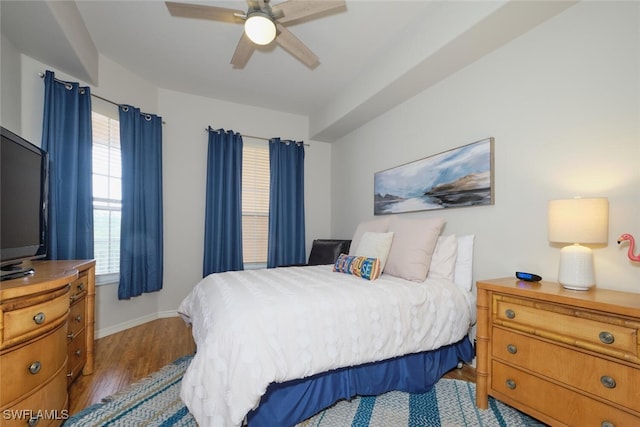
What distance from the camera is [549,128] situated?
1781 millimetres

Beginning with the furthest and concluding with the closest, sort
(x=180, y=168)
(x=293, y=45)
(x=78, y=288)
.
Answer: (x=180, y=168), (x=293, y=45), (x=78, y=288)

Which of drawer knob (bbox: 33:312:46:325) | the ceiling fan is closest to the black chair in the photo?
the ceiling fan

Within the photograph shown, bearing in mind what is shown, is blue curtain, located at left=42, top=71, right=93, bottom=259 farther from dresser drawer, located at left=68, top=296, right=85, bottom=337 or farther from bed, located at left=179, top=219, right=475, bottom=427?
bed, located at left=179, top=219, right=475, bottom=427

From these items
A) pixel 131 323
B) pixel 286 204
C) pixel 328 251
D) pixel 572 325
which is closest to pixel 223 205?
pixel 286 204

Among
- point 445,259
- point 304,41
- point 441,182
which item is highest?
point 304,41

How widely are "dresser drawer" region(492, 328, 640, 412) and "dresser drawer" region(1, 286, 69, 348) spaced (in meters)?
2.30

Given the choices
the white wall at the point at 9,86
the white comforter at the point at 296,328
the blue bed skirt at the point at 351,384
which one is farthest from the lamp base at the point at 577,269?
the white wall at the point at 9,86

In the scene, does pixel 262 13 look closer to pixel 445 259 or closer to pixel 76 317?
pixel 445 259

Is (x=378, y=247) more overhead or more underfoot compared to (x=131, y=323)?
more overhead

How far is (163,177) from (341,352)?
306cm

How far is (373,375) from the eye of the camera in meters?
1.74

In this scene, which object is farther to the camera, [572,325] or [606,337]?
[572,325]

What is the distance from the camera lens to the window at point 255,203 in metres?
3.88

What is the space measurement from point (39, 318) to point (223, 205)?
8.14ft
